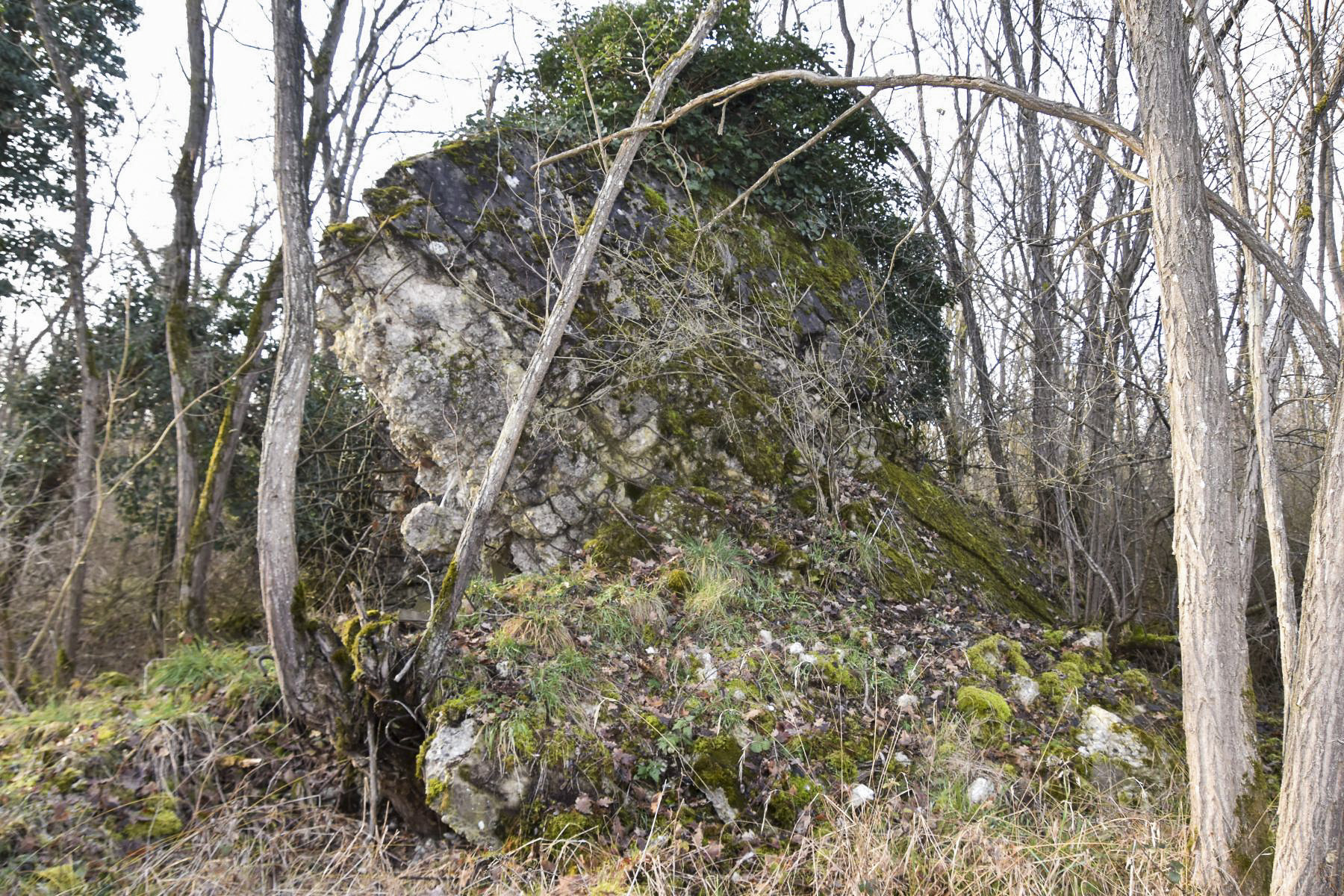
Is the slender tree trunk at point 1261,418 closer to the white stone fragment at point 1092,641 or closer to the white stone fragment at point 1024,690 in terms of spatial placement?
the white stone fragment at point 1024,690

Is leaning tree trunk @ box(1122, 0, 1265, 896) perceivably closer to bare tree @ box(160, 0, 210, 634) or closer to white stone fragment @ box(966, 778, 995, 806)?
white stone fragment @ box(966, 778, 995, 806)

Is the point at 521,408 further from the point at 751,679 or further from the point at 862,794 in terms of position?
the point at 862,794

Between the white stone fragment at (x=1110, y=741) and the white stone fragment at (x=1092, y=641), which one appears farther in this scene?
the white stone fragment at (x=1092, y=641)

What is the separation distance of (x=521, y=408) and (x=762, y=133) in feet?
17.8

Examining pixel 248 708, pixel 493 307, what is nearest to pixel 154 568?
pixel 248 708

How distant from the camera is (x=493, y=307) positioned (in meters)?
6.33

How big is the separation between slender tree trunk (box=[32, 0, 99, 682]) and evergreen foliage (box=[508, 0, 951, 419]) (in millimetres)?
4136

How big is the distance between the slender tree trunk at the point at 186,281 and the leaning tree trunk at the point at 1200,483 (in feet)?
21.9

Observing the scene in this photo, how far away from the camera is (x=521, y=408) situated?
4.50 m

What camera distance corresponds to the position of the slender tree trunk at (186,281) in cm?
634

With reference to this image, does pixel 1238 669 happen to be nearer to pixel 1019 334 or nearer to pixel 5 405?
pixel 1019 334

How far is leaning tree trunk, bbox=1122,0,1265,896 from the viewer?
10.1ft

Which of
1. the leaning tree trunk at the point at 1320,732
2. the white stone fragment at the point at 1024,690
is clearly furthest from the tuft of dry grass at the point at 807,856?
the white stone fragment at the point at 1024,690

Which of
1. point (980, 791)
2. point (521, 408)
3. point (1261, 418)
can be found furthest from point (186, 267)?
point (1261, 418)
